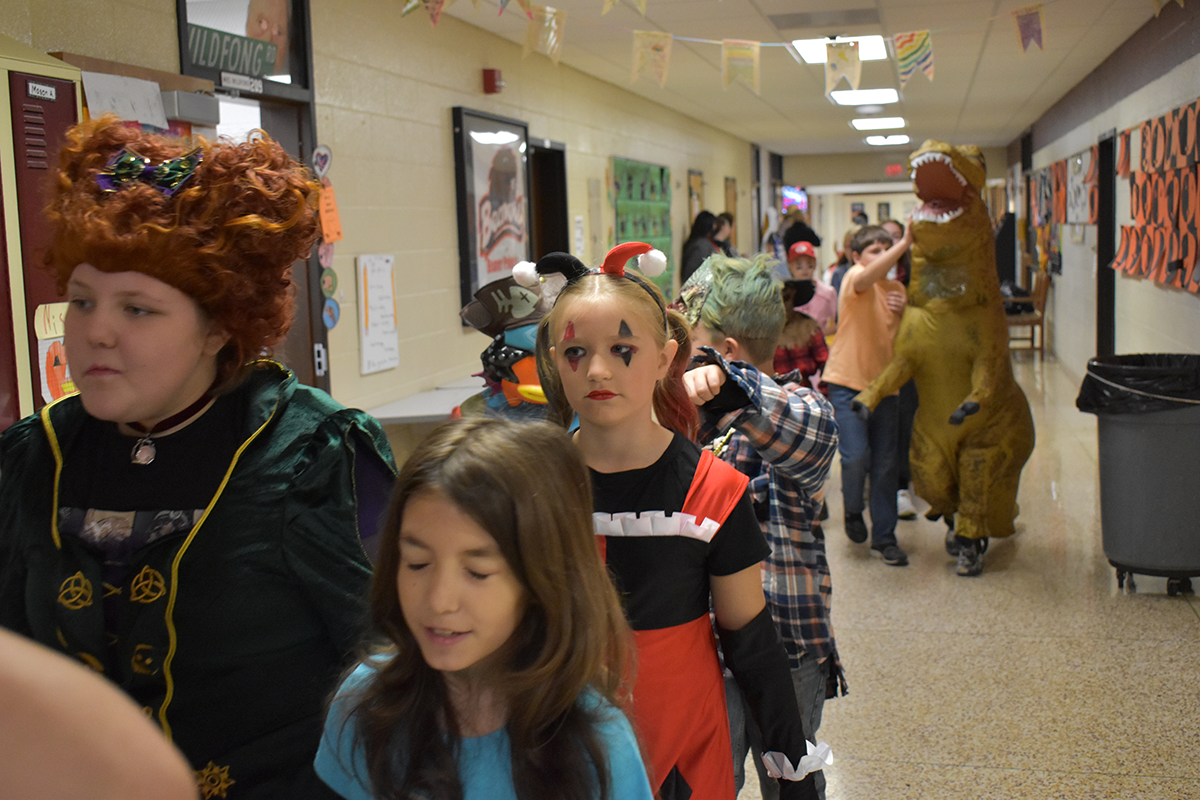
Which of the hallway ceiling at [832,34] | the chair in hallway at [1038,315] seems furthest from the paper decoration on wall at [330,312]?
the chair in hallway at [1038,315]

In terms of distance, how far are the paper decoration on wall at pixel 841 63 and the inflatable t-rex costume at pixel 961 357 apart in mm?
1647

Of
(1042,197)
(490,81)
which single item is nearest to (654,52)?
(490,81)

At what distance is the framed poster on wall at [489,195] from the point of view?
222 inches

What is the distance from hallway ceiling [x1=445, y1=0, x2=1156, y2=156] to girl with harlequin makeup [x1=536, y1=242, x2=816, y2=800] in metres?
3.83

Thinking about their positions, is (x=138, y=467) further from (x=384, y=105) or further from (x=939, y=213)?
(x=384, y=105)

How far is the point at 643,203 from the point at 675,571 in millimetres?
8271

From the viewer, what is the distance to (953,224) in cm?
416

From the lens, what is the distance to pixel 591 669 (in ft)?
3.46

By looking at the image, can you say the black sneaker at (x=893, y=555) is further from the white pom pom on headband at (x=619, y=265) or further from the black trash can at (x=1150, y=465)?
the white pom pom on headband at (x=619, y=265)

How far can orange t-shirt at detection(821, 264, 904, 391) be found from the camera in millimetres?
4566

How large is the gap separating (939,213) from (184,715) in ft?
12.1

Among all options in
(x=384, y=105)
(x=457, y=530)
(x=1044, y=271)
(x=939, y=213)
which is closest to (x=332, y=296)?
(x=384, y=105)

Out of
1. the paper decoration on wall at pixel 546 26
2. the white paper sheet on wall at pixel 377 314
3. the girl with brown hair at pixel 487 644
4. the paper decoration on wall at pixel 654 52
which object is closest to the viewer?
the girl with brown hair at pixel 487 644

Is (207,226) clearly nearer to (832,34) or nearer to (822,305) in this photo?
(822,305)
